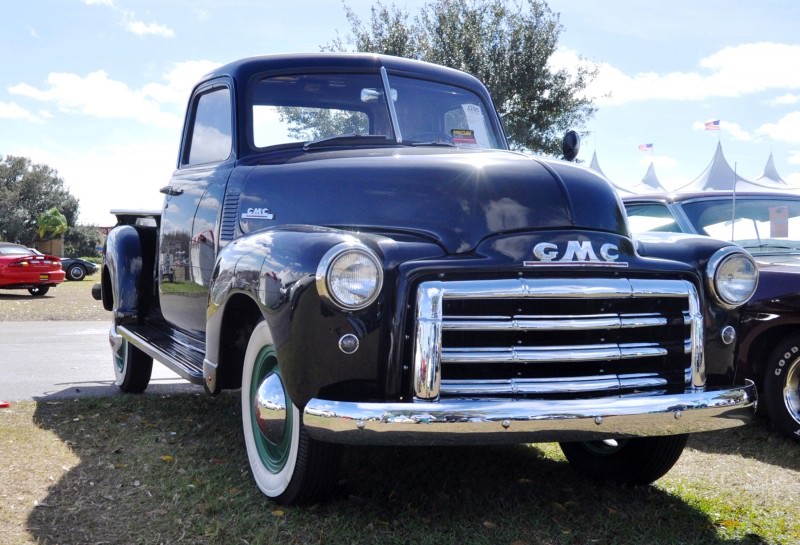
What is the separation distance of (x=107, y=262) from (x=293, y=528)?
3585mm

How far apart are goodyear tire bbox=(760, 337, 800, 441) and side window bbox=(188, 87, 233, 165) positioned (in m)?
3.47

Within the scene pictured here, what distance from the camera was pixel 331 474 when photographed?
3.35 m

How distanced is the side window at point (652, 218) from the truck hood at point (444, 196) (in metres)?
2.31

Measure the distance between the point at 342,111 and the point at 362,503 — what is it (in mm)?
2135

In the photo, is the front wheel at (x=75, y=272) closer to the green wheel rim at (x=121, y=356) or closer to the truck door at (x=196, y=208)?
the green wheel rim at (x=121, y=356)

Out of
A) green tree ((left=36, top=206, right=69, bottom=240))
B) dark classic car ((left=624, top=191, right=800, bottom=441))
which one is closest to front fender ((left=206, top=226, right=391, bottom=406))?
dark classic car ((left=624, top=191, right=800, bottom=441))

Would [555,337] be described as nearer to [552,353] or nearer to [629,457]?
[552,353]

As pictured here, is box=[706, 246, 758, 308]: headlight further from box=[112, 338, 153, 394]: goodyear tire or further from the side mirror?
box=[112, 338, 153, 394]: goodyear tire

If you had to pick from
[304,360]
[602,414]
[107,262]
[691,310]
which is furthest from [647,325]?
[107,262]

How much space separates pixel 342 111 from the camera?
4594 millimetres

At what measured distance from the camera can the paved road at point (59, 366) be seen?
6.45 metres

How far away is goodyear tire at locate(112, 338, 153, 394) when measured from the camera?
243 inches

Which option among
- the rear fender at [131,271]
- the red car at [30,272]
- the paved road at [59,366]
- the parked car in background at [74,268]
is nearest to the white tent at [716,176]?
the parked car in background at [74,268]

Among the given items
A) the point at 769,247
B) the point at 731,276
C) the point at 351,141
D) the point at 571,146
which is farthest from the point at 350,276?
the point at 769,247
